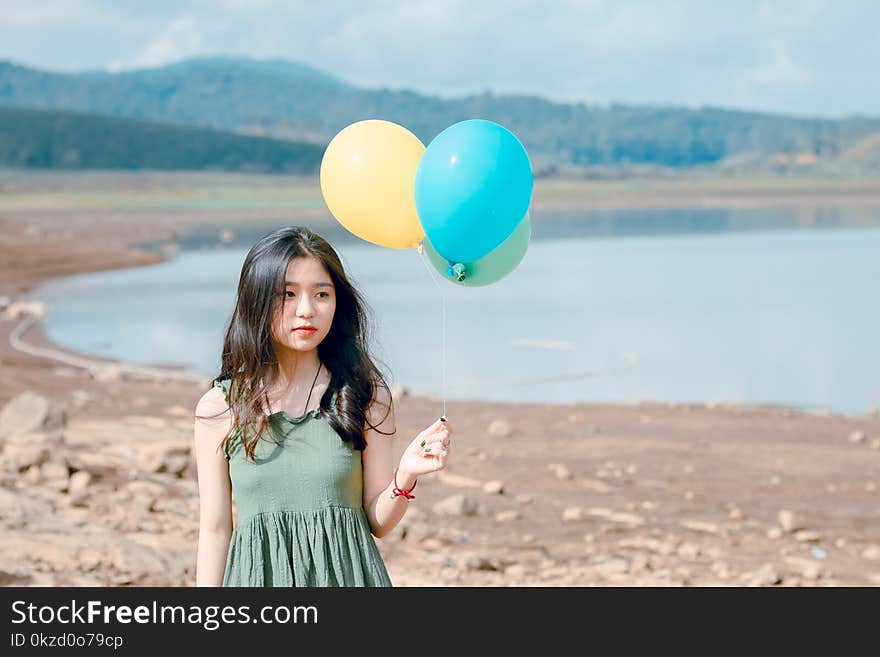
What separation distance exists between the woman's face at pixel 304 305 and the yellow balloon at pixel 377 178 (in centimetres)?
89

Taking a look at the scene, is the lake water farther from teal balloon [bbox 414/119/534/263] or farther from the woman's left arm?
the woman's left arm

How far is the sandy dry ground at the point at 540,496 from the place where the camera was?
22.8ft

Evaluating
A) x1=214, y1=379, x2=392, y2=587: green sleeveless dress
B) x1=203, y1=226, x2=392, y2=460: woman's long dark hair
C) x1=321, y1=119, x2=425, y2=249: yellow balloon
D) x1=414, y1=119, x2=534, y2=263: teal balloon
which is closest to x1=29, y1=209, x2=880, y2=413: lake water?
x1=321, y1=119, x2=425, y2=249: yellow balloon

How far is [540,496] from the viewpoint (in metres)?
9.12

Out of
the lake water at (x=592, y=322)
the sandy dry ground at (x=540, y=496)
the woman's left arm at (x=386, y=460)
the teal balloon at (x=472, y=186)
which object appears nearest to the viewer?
the woman's left arm at (x=386, y=460)

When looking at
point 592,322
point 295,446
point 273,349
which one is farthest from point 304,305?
point 592,322

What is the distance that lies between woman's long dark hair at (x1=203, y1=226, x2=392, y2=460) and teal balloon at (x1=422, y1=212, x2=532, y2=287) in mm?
833

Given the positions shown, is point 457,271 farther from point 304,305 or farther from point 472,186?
point 304,305

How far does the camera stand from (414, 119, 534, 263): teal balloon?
3.57m

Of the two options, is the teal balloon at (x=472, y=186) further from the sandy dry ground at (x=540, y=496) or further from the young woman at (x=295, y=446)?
the sandy dry ground at (x=540, y=496)

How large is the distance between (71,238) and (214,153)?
306ft

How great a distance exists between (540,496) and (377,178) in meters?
5.50

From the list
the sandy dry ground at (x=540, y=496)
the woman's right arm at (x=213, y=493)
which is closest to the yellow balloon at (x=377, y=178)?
the woman's right arm at (x=213, y=493)
